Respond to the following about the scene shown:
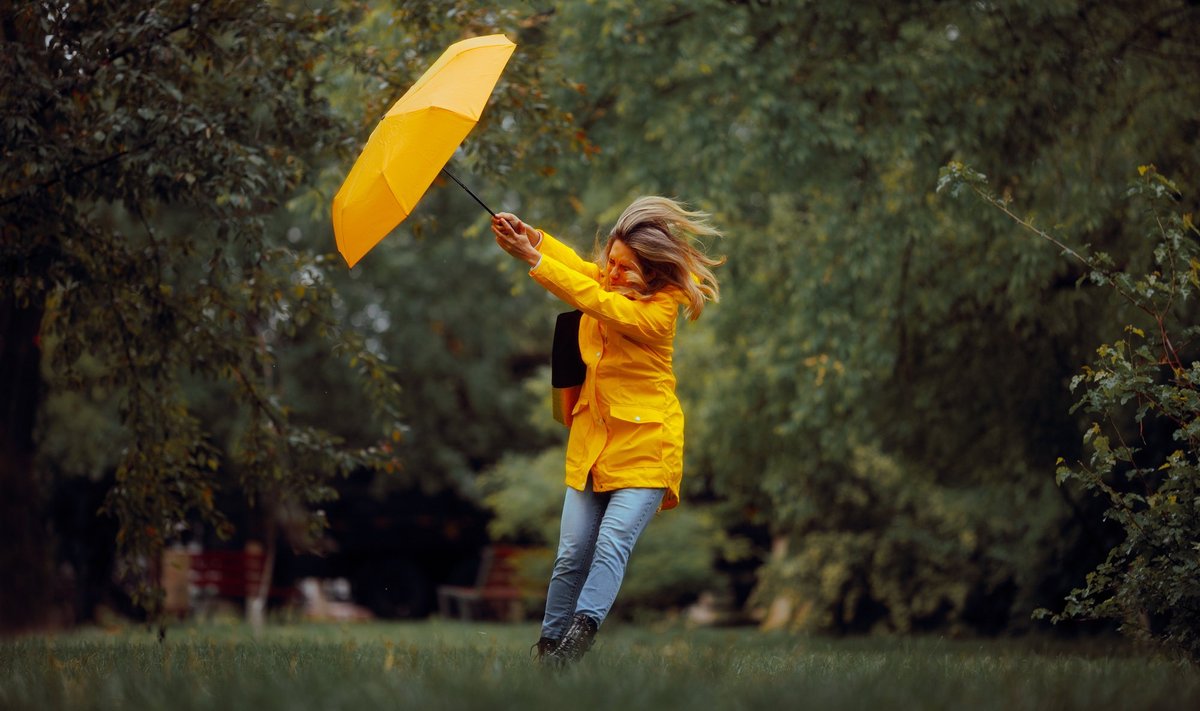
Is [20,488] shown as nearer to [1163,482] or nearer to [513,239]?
[513,239]

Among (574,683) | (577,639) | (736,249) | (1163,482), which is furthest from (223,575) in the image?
(574,683)

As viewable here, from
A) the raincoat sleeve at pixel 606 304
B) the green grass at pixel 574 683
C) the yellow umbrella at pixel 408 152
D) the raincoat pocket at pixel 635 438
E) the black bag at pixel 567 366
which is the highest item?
the yellow umbrella at pixel 408 152

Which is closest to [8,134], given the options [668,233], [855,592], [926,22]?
[668,233]

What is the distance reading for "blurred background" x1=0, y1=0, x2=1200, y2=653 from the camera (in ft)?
21.0

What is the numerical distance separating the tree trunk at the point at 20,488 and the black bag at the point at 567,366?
22.7 feet

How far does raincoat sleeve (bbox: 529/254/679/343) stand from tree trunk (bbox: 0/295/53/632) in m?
7.38

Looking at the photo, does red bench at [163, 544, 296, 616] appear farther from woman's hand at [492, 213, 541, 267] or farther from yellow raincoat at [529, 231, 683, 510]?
woman's hand at [492, 213, 541, 267]

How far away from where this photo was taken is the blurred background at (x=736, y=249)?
6.41 meters

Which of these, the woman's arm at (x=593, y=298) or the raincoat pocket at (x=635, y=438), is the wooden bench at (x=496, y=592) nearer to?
the raincoat pocket at (x=635, y=438)


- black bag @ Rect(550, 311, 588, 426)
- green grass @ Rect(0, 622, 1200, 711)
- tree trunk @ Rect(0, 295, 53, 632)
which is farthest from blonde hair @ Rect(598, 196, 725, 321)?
tree trunk @ Rect(0, 295, 53, 632)

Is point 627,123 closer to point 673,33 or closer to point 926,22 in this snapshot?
point 673,33

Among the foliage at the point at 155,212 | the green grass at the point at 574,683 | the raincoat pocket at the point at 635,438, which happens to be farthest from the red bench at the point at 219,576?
the raincoat pocket at the point at 635,438

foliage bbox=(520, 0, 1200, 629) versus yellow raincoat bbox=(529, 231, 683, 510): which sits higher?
foliage bbox=(520, 0, 1200, 629)

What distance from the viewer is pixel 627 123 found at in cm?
1027
